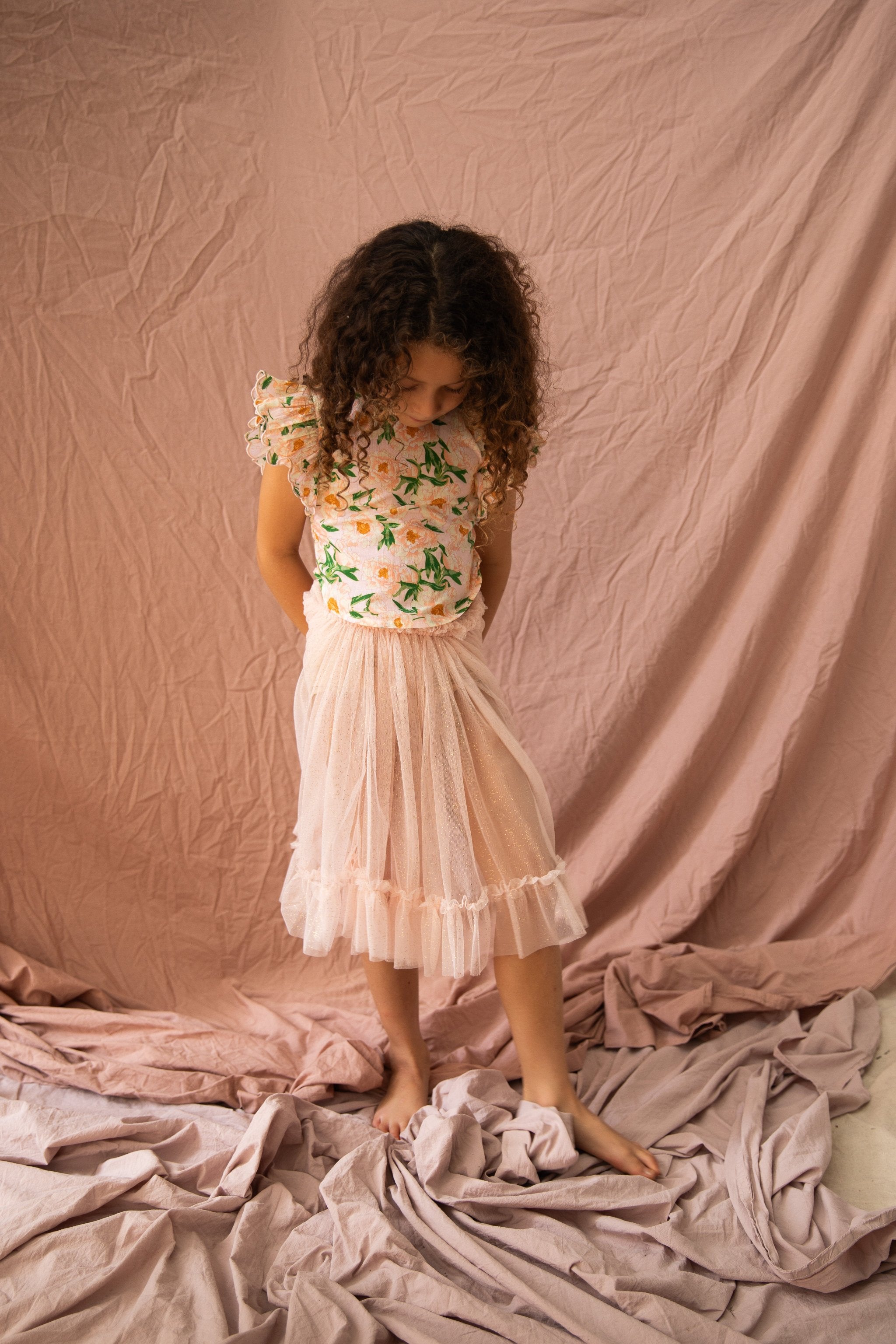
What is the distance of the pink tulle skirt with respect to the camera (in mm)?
1494

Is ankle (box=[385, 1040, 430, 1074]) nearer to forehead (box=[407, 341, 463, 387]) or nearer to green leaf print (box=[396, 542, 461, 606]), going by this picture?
green leaf print (box=[396, 542, 461, 606])

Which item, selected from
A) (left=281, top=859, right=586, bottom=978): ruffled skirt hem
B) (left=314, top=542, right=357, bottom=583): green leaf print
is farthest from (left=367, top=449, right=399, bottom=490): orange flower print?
(left=281, top=859, right=586, bottom=978): ruffled skirt hem

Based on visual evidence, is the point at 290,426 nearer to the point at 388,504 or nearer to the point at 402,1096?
the point at 388,504

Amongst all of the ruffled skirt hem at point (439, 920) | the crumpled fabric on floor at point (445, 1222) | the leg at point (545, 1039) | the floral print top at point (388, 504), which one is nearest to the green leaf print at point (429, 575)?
the floral print top at point (388, 504)

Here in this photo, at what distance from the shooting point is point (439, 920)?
1517mm

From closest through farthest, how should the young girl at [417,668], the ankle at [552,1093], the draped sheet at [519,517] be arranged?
the young girl at [417,668]
the ankle at [552,1093]
the draped sheet at [519,517]

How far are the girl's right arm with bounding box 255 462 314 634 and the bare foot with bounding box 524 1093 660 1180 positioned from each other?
2.74 ft

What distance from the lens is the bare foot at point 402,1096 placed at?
167 centimetres

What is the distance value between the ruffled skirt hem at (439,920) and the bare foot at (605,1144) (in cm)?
27

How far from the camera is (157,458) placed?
2012 millimetres

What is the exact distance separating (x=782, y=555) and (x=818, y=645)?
0.18m

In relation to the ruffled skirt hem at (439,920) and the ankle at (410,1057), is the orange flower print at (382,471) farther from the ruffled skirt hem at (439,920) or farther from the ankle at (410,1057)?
the ankle at (410,1057)

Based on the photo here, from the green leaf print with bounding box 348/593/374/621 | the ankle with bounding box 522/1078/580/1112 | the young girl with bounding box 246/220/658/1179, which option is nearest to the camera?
the young girl with bounding box 246/220/658/1179

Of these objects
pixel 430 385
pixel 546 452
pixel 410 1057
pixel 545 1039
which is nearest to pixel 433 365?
pixel 430 385
